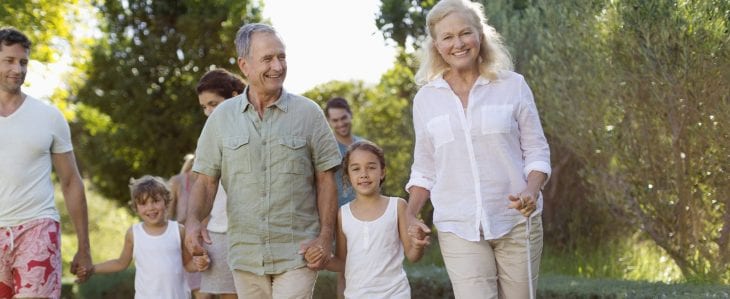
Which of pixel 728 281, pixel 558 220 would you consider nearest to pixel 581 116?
pixel 728 281

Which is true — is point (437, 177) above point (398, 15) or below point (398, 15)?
below

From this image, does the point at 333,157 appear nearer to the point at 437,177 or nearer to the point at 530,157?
the point at 437,177

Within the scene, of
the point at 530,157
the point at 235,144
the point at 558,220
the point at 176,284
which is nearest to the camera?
Result: the point at 530,157

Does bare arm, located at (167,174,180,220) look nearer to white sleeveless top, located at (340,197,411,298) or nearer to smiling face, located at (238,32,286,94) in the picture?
white sleeveless top, located at (340,197,411,298)

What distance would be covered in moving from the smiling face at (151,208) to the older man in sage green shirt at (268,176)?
1990mm

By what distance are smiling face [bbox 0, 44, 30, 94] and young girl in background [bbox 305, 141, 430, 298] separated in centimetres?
179

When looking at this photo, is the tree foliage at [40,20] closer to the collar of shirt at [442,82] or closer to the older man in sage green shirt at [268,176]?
the older man in sage green shirt at [268,176]

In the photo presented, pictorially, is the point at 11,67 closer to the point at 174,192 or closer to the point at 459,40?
the point at 459,40

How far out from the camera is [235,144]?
5.65 metres

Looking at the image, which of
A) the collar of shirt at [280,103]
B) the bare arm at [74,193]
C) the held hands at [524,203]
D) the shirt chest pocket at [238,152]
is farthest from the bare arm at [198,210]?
the held hands at [524,203]

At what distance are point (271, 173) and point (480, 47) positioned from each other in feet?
3.86

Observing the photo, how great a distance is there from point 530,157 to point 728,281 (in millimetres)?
4736

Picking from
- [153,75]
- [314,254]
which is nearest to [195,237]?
[314,254]

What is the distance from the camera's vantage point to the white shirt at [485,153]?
5.11m
